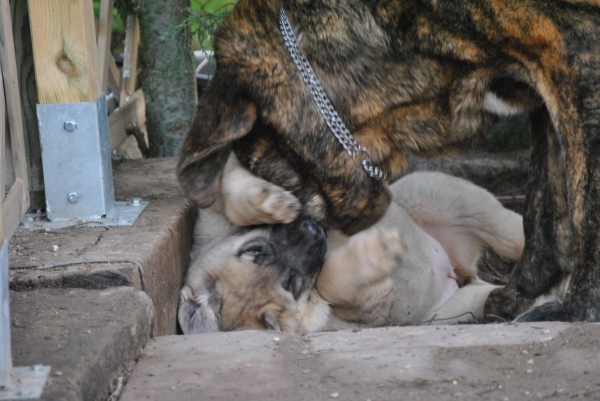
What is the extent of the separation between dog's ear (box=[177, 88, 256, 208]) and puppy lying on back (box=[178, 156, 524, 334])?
28cm

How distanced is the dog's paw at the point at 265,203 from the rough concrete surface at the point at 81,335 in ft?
2.38

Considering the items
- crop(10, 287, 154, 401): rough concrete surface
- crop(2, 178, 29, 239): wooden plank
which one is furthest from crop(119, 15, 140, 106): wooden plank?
crop(10, 287, 154, 401): rough concrete surface

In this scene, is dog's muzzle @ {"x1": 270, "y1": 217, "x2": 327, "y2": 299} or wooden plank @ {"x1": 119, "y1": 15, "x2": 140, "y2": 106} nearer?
dog's muzzle @ {"x1": 270, "y1": 217, "x2": 327, "y2": 299}

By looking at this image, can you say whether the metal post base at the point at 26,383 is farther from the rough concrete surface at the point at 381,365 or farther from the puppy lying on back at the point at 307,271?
the puppy lying on back at the point at 307,271

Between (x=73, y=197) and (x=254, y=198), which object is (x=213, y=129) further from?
(x=73, y=197)

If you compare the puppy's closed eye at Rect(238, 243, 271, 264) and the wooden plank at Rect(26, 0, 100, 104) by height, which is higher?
the wooden plank at Rect(26, 0, 100, 104)

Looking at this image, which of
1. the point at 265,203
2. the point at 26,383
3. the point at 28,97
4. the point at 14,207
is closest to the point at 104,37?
the point at 28,97

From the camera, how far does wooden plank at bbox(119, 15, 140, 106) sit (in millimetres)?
4586

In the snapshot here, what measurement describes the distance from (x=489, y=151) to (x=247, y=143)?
239 cm

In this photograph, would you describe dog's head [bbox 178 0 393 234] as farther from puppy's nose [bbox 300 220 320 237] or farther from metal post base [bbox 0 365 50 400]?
metal post base [bbox 0 365 50 400]

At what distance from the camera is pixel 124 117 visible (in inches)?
176

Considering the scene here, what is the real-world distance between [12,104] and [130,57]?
2033 millimetres

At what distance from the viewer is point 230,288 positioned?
3.11 metres

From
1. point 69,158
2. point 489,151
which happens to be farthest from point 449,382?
point 489,151
